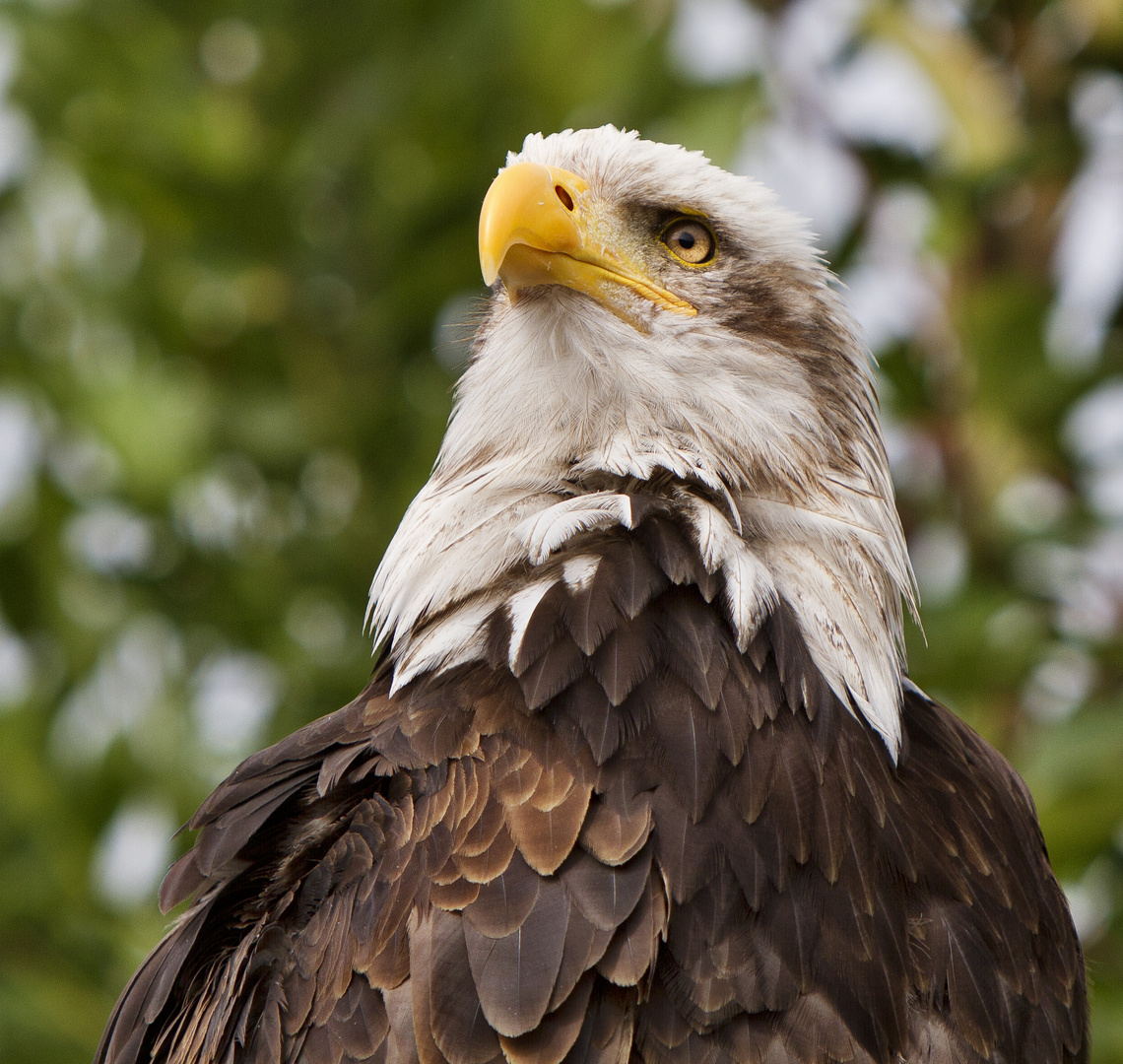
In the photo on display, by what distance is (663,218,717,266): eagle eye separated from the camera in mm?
3766

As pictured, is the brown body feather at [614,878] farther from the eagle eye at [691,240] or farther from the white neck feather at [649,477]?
the eagle eye at [691,240]

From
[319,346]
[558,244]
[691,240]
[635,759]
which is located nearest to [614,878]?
[635,759]

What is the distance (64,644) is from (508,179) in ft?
14.7

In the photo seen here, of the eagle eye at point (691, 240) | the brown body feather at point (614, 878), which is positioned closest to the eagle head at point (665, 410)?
the eagle eye at point (691, 240)

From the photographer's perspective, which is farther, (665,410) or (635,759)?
(665,410)

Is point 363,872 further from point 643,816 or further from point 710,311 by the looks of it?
point 710,311

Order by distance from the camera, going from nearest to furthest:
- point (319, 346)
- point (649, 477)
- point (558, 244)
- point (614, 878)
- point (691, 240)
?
point (614, 878), point (649, 477), point (558, 244), point (691, 240), point (319, 346)

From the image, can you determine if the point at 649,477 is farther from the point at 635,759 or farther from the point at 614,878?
the point at 614,878

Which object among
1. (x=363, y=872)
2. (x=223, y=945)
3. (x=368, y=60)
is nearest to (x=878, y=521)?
(x=363, y=872)

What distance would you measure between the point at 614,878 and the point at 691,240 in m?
1.73

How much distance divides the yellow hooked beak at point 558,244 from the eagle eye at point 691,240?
0.13m

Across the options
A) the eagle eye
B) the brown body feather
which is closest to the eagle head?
the eagle eye

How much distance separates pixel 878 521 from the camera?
358 centimetres

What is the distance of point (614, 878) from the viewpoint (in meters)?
2.71
